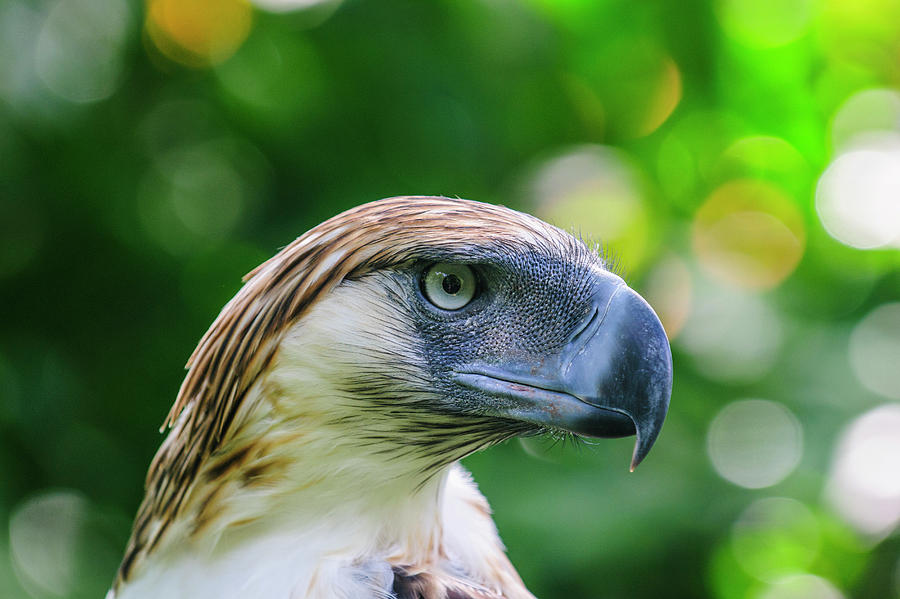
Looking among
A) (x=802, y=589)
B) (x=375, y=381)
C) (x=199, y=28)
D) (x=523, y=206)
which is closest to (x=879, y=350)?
(x=802, y=589)

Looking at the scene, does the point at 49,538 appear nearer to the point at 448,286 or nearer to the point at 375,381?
the point at 375,381

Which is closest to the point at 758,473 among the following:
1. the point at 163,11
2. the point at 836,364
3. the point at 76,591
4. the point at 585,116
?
the point at 836,364

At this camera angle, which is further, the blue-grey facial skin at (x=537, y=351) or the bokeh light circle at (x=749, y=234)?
the bokeh light circle at (x=749, y=234)

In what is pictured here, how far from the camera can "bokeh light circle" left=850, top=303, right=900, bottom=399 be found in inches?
125

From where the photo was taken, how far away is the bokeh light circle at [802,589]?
3.13 m

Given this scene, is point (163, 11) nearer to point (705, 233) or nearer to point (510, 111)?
point (510, 111)

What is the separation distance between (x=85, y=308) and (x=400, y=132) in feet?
4.42

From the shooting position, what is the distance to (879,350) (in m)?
3.28

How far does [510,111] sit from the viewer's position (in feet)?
11.3

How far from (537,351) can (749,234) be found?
85.9 inches

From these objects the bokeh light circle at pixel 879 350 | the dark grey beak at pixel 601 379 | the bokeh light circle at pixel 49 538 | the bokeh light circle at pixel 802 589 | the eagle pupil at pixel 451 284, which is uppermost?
the bokeh light circle at pixel 879 350

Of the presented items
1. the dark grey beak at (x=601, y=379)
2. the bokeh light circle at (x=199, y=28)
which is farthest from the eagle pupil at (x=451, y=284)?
the bokeh light circle at (x=199, y=28)

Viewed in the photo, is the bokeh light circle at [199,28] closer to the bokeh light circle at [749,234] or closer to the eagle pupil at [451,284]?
the bokeh light circle at [749,234]

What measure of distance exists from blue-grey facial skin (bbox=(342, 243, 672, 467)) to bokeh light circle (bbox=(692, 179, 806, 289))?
1895 millimetres
